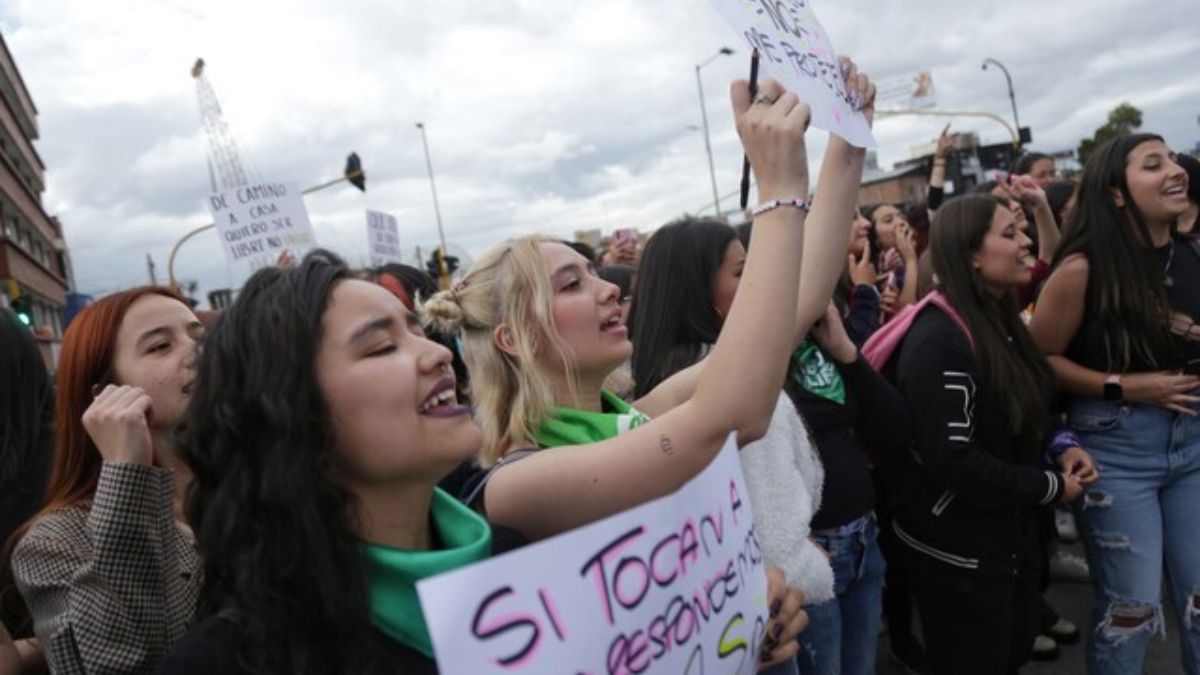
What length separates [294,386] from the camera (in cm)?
138

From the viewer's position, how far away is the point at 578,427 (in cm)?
198

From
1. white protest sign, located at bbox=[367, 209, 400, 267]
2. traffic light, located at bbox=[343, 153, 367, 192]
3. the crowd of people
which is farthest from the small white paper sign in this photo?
traffic light, located at bbox=[343, 153, 367, 192]

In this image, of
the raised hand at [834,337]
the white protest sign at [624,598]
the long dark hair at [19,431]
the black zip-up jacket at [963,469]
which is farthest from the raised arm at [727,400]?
the black zip-up jacket at [963,469]

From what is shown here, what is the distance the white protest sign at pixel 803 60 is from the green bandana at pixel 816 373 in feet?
3.48

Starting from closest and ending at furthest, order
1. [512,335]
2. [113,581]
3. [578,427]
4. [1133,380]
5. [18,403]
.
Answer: [113,581] < [578,427] < [512,335] < [18,403] < [1133,380]

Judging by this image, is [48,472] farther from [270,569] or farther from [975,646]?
[975,646]

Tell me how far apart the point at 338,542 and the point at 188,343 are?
3.93 ft

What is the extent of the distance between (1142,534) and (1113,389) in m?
0.53

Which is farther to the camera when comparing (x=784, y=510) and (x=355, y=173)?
(x=355, y=173)

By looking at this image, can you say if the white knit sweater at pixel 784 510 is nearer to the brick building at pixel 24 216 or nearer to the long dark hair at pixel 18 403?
the long dark hair at pixel 18 403

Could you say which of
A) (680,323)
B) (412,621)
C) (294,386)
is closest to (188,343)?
(294,386)

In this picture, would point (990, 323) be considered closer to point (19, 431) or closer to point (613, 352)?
point (613, 352)

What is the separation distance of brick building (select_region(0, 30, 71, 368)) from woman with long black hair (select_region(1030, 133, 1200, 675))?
2810 centimetres

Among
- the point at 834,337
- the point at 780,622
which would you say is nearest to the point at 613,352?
the point at 780,622
